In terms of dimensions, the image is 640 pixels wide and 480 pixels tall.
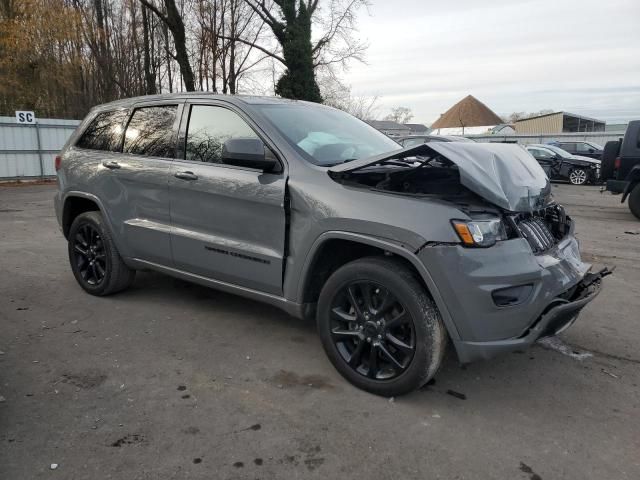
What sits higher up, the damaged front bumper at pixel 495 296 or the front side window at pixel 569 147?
the front side window at pixel 569 147

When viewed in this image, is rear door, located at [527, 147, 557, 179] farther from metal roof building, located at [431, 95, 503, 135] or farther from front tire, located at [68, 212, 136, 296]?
metal roof building, located at [431, 95, 503, 135]

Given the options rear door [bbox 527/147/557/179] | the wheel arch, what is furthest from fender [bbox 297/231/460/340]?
rear door [bbox 527/147/557/179]

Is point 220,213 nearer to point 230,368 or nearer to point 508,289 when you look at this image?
point 230,368

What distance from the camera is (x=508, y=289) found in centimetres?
274

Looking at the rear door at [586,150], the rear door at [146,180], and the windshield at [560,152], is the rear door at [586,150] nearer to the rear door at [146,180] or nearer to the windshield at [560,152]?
the windshield at [560,152]

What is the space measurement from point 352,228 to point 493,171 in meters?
0.88

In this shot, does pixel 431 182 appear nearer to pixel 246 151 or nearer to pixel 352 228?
pixel 352 228

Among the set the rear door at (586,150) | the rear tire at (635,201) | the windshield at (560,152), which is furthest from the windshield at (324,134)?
the rear door at (586,150)

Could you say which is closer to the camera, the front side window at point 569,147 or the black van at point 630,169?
the black van at point 630,169

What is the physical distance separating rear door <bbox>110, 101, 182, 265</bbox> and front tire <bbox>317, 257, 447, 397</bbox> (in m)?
1.72

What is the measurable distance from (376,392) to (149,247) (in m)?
2.38

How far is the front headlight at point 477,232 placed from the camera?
2.71m

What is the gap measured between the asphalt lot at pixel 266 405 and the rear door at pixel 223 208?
613 millimetres

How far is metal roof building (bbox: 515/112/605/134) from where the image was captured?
174ft
